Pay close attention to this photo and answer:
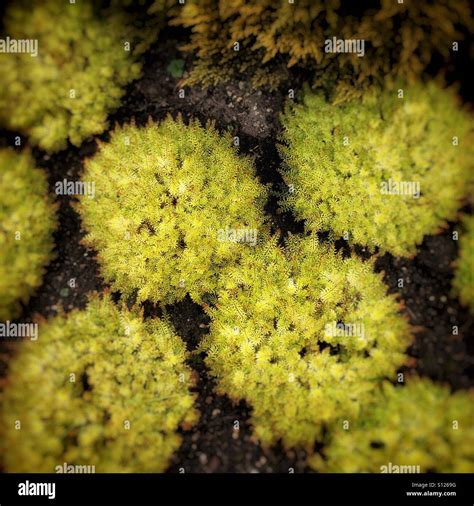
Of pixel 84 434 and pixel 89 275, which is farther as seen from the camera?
pixel 89 275

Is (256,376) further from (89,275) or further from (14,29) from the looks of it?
(14,29)

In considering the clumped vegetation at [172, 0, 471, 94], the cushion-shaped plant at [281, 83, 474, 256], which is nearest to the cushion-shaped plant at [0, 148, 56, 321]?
the clumped vegetation at [172, 0, 471, 94]

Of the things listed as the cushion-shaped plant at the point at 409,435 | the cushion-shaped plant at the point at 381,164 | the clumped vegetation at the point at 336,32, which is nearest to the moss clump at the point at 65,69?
the clumped vegetation at the point at 336,32

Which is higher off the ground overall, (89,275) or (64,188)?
(64,188)

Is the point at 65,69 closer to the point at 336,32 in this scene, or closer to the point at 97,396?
the point at 336,32

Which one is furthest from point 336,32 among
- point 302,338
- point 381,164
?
point 302,338

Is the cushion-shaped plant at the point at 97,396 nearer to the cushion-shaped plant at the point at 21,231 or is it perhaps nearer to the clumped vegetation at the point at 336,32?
the cushion-shaped plant at the point at 21,231
